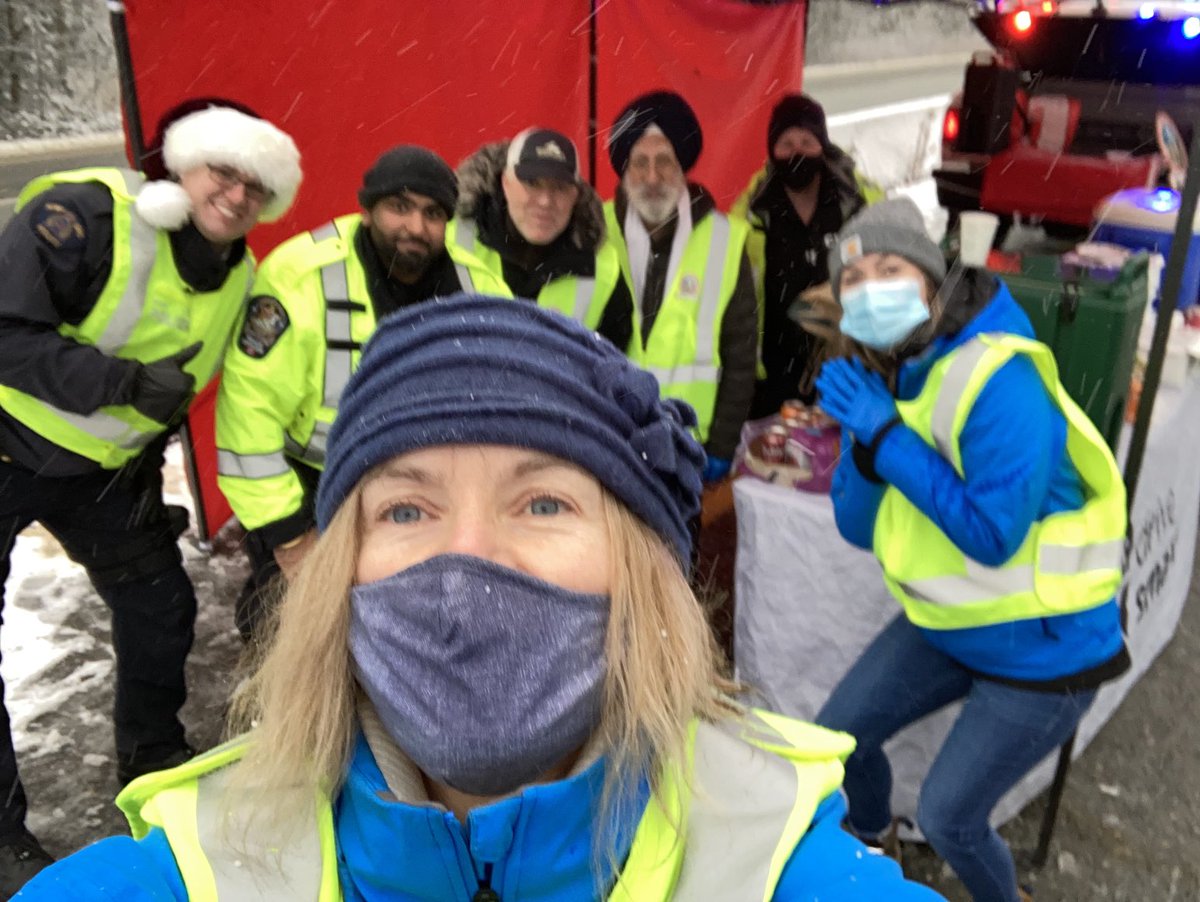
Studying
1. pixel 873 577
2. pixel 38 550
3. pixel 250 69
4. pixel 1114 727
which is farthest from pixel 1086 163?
pixel 38 550

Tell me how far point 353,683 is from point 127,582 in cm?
207

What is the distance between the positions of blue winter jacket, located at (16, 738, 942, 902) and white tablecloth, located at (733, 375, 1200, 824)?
6.29 ft

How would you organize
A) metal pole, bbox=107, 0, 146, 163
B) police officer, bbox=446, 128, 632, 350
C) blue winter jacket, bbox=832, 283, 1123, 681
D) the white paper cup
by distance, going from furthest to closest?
metal pole, bbox=107, 0, 146, 163
police officer, bbox=446, 128, 632, 350
the white paper cup
blue winter jacket, bbox=832, 283, 1123, 681

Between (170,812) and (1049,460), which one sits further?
(1049,460)

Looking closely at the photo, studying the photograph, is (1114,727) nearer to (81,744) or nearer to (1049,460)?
(1049,460)

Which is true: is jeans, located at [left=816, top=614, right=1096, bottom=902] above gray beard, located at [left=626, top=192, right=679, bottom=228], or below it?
below

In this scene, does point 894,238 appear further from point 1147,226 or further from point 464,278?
point 1147,226

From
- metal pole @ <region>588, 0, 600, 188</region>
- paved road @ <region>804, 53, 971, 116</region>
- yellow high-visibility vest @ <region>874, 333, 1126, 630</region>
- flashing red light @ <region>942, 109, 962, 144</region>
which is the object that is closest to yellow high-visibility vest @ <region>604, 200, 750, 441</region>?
yellow high-visibility vest @ <region>874, 333, 1126, 630</region>

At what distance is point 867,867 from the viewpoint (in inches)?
41.1

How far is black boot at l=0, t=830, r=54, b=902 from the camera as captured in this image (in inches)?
106

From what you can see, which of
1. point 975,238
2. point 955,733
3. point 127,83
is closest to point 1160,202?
point 975,238

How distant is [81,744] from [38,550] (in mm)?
1512

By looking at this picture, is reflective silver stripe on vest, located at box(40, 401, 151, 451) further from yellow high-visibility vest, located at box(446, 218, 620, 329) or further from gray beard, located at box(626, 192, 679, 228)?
gray beard, located at box(626, 192, 679, 228)

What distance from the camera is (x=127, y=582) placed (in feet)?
9.54
